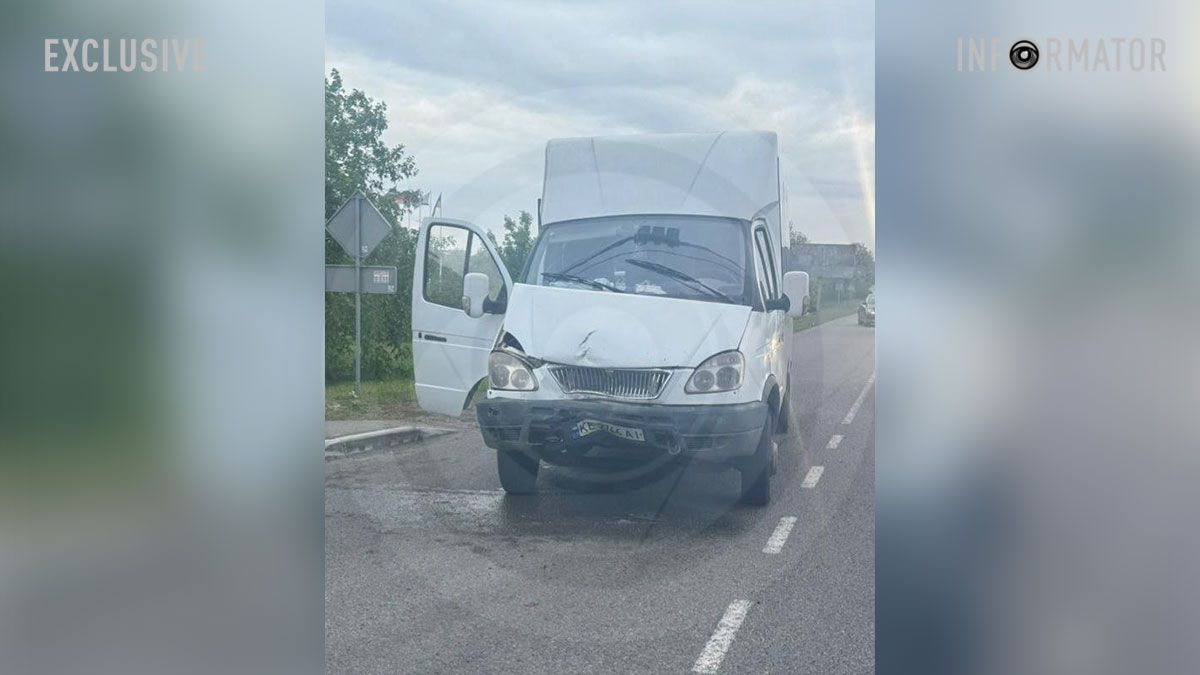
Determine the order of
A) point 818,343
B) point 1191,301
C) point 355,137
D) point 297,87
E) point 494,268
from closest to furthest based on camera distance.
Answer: point 1191,301 → point 297,87 → point 355,137 → point 818,343 → point 494,268

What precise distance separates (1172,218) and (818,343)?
A: 1366mm

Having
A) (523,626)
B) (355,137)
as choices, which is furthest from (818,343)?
(355,137)

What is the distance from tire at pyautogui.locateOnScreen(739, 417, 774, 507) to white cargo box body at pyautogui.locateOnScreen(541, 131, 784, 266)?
0.71m

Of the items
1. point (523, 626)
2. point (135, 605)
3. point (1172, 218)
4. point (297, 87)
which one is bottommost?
point (523, 626)

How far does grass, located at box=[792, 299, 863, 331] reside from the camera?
210 centimetres

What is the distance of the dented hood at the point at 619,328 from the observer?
10.8ft

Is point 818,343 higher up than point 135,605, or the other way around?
point 818,343

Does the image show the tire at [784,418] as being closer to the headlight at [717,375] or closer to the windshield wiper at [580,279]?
the headlight at [717,375]

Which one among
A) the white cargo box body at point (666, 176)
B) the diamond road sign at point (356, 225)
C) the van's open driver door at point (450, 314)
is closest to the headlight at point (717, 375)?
the white cargo box body at point (666, 176)

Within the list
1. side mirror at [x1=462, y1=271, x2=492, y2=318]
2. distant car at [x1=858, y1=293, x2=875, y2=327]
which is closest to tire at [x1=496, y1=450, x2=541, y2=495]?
side mirror at [x1=462, y1=271, x2=492, y2=318]

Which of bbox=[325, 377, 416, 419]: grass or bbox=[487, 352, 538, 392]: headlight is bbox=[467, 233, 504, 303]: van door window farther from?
bbox=[325, 377, 416, 419]: grass

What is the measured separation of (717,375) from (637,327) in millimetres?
293

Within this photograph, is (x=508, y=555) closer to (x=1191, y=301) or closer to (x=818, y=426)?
(x=818, y=426)

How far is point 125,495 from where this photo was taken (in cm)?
168
